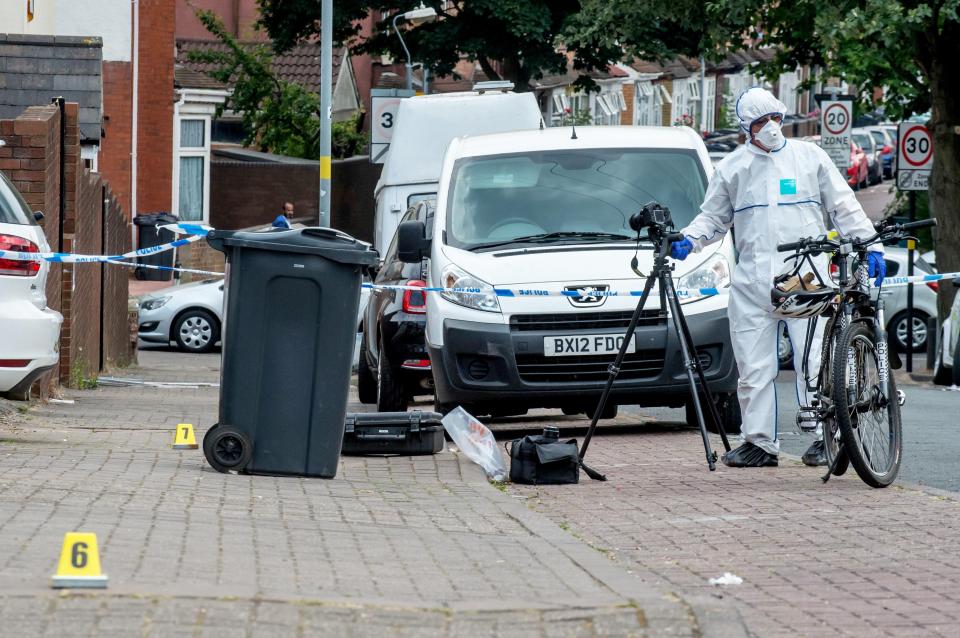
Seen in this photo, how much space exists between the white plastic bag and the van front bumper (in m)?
1.28

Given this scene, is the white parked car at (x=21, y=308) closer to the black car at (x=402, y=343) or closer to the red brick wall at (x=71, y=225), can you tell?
the red brick wall at (x=71, y=225)

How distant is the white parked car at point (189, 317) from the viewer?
80.9ft

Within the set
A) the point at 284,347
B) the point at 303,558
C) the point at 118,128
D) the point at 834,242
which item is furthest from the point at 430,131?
the point at 118,128

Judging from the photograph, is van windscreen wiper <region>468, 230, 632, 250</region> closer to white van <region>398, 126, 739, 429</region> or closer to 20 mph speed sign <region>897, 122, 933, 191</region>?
white van <region>398, 126, 739, 429</region>

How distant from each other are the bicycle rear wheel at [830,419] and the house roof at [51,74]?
10.7 metres

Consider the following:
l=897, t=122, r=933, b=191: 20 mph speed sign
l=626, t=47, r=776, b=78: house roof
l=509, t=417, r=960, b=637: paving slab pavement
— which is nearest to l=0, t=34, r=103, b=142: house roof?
l=509, t=417, r=960, b=637: paving slab pavement

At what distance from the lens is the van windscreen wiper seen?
11.2 m

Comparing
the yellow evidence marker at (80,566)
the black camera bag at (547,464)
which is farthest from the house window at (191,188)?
the yellow evidence marker at (80,566)

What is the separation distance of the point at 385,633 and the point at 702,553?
2.13 meters

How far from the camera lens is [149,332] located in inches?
986

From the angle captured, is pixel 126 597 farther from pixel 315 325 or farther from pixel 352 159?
pixel 352 159

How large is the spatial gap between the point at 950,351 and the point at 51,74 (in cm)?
982

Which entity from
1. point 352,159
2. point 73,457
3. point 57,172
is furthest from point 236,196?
point 73,457

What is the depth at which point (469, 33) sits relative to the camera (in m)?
39.9
